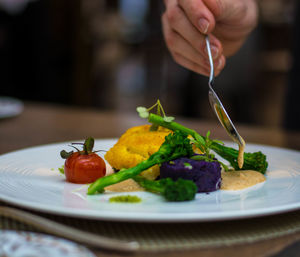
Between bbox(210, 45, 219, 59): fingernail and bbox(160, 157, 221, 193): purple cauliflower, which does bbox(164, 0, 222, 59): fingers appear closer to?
bbox(210, 45, 219, 59): fingernail

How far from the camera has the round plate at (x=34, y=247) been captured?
0.57m

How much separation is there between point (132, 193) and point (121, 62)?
647 centimetres

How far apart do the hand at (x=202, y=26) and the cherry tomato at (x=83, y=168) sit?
0.62 meters

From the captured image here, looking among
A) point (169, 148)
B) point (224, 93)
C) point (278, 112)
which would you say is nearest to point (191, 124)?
point (169, 148)

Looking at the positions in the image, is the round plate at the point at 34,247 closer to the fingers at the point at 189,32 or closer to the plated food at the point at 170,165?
the plated food at the point at 170,165

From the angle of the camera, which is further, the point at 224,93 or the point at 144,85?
the point at 144,85

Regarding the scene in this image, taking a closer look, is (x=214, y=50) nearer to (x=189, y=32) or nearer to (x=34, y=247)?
(x=189, y=32)

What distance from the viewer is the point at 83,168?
1.17 meters

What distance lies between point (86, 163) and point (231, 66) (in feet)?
16.3

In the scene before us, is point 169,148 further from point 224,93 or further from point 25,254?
point 224,93

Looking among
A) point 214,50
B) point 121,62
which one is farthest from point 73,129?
point 121,62

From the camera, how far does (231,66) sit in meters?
5.88

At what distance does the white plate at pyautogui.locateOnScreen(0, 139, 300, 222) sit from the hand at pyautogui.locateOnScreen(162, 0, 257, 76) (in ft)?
1.60

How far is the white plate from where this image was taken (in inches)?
29.8
